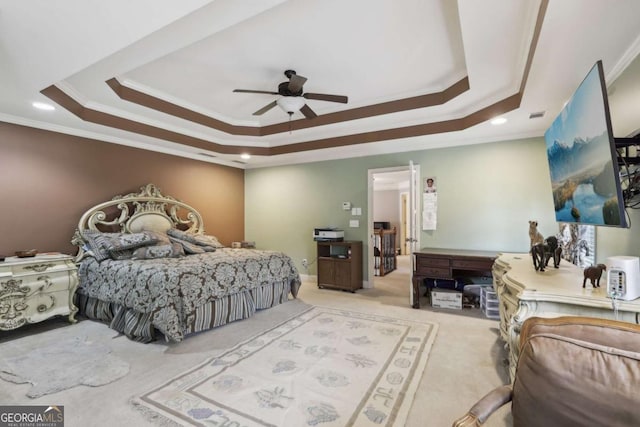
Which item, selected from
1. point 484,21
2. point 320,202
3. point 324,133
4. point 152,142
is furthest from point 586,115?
point 152,142

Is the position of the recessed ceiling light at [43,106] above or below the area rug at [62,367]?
above

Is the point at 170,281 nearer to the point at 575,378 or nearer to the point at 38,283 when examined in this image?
the point at 38,283

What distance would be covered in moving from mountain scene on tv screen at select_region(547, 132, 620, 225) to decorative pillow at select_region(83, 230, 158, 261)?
442 centimetres

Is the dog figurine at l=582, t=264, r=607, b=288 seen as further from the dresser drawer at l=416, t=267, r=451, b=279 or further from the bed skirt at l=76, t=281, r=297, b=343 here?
the bed skirt at l=76, t=281, r=297, b=343

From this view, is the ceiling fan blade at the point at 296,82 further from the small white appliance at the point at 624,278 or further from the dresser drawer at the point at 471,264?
the dresser drawer at the point at 471,264

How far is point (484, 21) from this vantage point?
6.28 feet

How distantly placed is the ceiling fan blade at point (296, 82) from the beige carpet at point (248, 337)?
2601 mm

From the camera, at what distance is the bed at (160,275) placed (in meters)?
2.92

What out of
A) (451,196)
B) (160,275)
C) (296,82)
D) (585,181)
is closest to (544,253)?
(585,181)

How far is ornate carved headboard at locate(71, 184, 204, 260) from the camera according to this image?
4.00 meters

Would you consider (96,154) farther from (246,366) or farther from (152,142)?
(246,366)

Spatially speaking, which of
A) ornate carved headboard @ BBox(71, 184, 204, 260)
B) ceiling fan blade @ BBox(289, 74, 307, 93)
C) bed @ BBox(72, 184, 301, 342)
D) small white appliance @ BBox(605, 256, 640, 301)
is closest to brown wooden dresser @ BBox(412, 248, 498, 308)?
bed @ BBox(72, 184, 301, 342)

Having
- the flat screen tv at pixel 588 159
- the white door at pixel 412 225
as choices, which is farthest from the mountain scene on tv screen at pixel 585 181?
the white door at pixel 412 225

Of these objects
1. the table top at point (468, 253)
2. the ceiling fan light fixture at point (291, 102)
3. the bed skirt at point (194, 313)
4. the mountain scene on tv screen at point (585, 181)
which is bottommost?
the bed skirt at point (194, 313)
